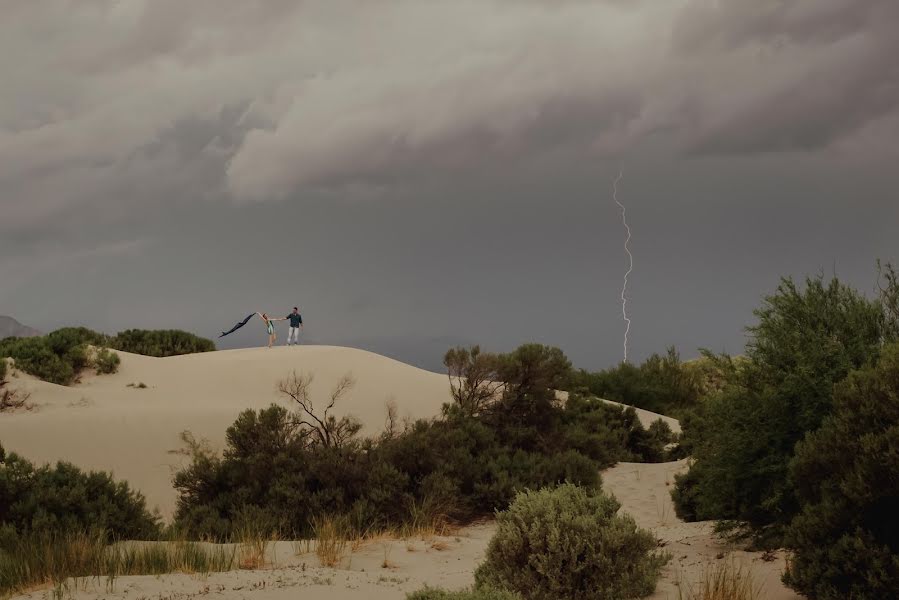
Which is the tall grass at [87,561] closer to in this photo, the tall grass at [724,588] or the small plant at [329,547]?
the small plant at [329,547]

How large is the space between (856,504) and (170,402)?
20.6 m

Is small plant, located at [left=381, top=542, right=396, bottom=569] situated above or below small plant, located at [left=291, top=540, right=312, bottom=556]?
below

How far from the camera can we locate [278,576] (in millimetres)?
7035

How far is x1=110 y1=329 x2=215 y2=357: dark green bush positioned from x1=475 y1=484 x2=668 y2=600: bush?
99.1 ft

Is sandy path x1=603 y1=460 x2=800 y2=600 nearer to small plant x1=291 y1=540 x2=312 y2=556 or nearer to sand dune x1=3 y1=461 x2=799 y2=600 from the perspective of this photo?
sand dune x1=3 y1=461 x2=799 y2=600

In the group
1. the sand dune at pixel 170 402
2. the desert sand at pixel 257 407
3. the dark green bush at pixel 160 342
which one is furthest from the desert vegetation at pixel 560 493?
the dark green bush at pixel 160 342

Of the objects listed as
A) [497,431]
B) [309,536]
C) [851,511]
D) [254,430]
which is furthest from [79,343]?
[851,511]

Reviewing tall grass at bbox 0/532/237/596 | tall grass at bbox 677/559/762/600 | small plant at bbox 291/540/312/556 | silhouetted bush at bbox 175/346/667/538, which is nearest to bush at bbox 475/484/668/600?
tall grass at bbox 677/559/762/600

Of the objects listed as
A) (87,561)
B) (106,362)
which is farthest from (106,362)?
(87,561)

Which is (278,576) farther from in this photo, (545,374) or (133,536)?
(545,374)

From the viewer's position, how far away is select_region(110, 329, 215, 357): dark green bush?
34.0 meters

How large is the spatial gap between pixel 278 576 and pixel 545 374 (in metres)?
11.5

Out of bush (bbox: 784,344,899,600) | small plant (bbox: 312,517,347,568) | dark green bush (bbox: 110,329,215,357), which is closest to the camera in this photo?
bush (bbox: 784,344,899,600)

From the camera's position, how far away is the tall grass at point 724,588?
248 inches
